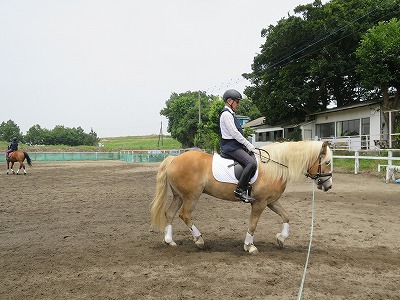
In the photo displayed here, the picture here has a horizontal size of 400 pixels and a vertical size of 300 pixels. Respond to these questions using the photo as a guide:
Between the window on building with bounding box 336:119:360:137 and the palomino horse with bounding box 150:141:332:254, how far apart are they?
82.6 feet

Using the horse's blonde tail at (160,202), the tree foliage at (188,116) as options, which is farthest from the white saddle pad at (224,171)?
the tree foliage at (188,116)

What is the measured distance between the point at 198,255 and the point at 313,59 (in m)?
29.3

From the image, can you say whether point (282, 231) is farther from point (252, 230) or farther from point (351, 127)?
point (351, 127)

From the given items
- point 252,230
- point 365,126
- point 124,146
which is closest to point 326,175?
point 252,230

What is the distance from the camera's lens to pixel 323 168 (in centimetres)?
537

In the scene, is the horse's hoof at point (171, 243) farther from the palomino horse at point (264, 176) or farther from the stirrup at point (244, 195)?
the stirrup at point (244, 195)

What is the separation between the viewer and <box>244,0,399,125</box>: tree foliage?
2928 cm

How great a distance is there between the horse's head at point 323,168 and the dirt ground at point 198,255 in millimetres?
1138

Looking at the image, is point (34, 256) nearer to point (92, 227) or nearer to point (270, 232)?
point (92, 227)

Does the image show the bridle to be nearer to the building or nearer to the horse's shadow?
the horse's shadow

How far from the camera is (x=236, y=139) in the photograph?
523 cm

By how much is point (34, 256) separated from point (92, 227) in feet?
6.45

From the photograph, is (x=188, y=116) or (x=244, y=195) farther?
(x=188, y=116)

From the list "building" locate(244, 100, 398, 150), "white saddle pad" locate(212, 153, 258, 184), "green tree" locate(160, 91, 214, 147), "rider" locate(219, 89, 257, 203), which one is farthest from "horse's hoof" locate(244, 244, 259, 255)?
"green tree" locate(160, 91, 214, 147)
